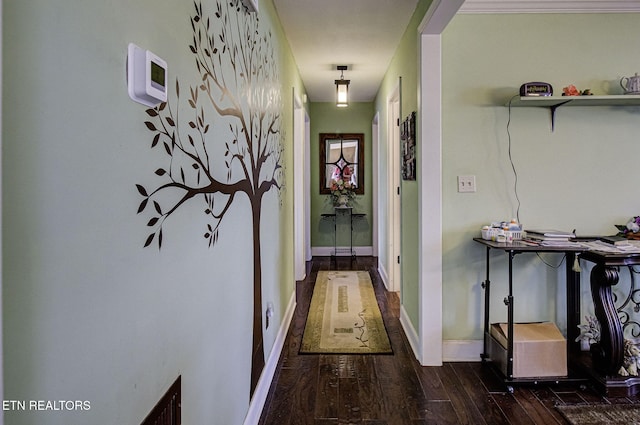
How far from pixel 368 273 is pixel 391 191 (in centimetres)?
136

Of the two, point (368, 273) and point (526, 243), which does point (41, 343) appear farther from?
point (368, 273)

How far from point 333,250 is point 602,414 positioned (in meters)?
4.56

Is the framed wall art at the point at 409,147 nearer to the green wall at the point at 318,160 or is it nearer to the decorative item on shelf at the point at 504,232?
the decorative item on shelf at the point at 504,232

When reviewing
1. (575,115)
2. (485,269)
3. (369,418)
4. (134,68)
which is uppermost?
(575,115)

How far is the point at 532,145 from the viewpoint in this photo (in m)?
2.57

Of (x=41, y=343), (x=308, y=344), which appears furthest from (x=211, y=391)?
(x=308, y=344)

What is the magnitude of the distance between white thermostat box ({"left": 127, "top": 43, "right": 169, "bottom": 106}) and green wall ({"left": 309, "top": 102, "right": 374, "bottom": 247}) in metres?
5.32

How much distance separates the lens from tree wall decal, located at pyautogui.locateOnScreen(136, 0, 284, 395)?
3.13 ft

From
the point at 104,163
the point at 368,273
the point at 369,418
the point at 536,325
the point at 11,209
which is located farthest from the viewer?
the point at 368,273

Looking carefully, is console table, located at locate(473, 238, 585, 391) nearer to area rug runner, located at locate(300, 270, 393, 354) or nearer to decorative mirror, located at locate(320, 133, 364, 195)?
area rug runner, located at locate(300, 270, 393, 354)

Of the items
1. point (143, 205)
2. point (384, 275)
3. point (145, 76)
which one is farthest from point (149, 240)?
point (384, 275)

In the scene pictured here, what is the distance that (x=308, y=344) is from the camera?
9.41 feet

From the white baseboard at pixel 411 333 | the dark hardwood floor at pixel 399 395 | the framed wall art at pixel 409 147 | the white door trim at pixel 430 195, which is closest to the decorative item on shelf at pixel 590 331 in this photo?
the dark hardwood floor at pixel 399 395

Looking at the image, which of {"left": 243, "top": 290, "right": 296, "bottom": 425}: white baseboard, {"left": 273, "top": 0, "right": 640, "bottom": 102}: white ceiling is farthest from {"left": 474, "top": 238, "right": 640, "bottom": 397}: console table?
{"left": 273, "top": 0, "right": 640, "bottom": 102}: white ceiling
